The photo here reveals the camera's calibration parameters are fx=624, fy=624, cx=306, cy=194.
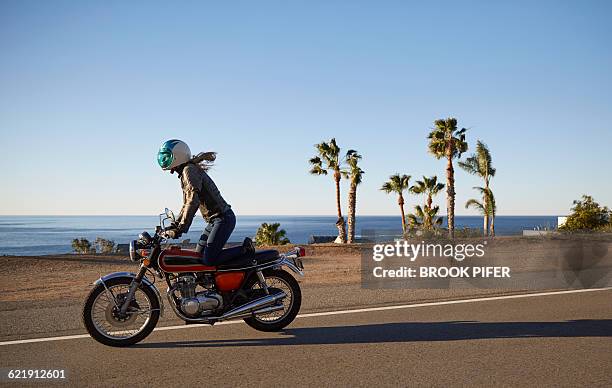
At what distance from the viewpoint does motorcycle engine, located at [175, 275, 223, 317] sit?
701cm

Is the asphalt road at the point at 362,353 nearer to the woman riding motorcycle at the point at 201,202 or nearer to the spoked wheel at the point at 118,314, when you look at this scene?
the spoked wheel at the point at 118,314

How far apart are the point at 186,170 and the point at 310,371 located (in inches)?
110

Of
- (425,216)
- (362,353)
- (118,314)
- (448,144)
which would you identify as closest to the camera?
(362,353)

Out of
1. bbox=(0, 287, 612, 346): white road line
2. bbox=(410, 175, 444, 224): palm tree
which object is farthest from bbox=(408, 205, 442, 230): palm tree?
bbox=(0, 287, 612, 346): white road line

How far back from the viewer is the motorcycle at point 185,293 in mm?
6824

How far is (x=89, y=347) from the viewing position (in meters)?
6.67

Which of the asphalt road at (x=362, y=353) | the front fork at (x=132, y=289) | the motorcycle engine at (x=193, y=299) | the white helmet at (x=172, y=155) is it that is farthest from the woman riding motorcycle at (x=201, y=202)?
the asphalt road at (x=362, y=353)

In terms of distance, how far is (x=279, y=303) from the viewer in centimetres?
754

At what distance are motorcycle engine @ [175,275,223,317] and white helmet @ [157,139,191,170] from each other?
1306mm

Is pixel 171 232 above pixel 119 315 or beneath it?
above

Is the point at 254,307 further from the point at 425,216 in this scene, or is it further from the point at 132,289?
the point at 425,216

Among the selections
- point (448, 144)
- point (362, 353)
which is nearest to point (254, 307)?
point (362, 353)

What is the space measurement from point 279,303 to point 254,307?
1.14 ft

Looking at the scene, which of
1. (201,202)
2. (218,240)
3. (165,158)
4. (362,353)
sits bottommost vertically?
(362,353)
